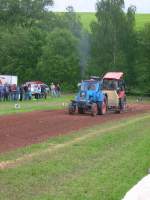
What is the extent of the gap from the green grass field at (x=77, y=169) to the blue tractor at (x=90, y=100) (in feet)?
49.6

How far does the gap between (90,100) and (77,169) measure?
887 inches

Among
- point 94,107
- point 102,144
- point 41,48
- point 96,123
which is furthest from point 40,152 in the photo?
point 41,48

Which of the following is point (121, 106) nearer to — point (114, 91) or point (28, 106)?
point (114, 91)

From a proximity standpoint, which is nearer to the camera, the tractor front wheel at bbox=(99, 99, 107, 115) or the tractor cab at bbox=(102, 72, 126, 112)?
the tractor front wheel at bbox=(99, 99, 107, 115)

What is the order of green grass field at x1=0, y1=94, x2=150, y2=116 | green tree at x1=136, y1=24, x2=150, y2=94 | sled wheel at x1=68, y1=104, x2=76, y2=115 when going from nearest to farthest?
sled wheel at x1=68, y1=104, x2=76, y2=115 → green grass field at x1=0, y1=94, x2=150, y2=116 → green tree at x1=136, y1=24, x2=150, y2=94

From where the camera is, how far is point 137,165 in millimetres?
13844

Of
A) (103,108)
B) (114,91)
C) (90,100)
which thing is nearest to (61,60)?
(114,91)

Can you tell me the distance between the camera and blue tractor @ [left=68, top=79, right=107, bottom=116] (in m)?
35.5

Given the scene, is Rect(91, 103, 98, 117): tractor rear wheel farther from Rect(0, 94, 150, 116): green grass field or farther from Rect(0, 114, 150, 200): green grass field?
Rect(0, 114, 150, 200): green grass field

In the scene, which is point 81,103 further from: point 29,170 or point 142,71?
point 142,71

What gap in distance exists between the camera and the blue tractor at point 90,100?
35500 mm

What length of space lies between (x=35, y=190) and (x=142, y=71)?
222 ft

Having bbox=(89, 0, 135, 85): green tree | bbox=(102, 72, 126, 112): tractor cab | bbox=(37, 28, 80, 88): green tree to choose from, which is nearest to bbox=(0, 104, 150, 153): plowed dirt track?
bbox=(102, 72, 126, 112): tractor cab

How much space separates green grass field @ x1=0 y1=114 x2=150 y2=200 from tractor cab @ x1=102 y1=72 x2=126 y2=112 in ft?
65.6
